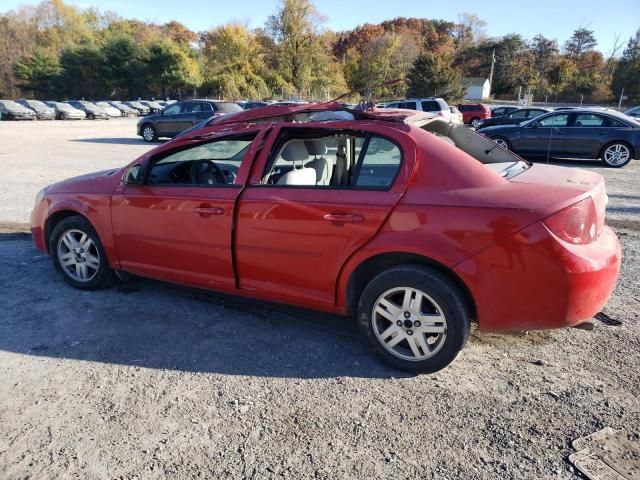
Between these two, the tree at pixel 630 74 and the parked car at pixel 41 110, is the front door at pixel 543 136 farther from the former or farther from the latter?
the tree at pixel 630 74

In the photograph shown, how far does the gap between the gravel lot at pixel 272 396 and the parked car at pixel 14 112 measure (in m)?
40.0

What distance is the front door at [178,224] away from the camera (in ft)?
12.0

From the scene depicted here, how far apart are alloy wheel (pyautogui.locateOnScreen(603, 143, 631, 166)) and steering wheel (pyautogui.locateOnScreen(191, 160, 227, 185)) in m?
11.6

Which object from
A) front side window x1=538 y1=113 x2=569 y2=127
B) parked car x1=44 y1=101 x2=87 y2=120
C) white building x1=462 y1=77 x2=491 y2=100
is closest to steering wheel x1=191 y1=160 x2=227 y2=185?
front side window x1=538 y1=113 x2=569 y2=127

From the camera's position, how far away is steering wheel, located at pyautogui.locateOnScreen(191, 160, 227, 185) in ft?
15.1

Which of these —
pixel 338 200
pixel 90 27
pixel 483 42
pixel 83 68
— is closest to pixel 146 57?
pixel 83 68

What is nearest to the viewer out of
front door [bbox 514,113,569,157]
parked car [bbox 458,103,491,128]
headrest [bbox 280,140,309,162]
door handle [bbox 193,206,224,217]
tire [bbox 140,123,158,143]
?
door handle [bbox 193,206,224,217]

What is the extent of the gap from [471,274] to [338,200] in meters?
0.95

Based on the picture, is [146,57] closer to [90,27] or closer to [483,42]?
[90,27]

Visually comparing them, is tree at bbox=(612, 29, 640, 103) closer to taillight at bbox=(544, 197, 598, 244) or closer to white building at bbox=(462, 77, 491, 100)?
white building at bbox=(462, 77, 491, 100)

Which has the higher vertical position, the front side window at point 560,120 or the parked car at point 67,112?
the front side window at point 560,120

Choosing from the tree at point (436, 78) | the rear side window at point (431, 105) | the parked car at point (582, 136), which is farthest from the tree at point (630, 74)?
the parked car at point (582, 136)

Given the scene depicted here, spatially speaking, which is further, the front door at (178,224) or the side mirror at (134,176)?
the side mirror at (134,176)

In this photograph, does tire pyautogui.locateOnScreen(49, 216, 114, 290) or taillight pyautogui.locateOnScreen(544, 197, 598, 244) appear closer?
taillight pyautogui.locateOnScreen(544, 197, 598, 244)
